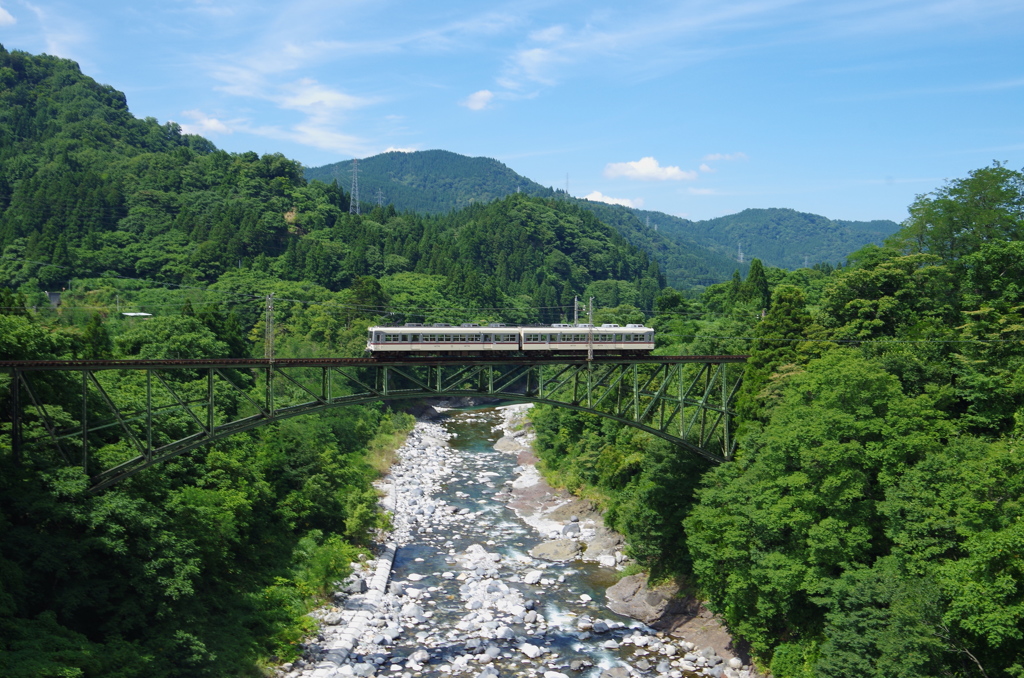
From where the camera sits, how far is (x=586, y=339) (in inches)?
1395

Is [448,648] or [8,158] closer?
[448,648]

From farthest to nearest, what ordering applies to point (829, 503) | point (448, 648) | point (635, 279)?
1. point (635, 279)
2. point (448, 648)
3. point (829, 503)

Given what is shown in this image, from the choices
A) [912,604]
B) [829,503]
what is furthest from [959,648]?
[829,503]

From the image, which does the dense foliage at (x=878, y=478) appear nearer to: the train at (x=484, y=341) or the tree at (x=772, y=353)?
the tree at (x=772, y=353)

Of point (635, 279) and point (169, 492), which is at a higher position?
point (635, 279)

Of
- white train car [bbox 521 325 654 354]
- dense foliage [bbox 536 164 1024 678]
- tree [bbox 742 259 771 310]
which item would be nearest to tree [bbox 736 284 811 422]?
dense foliage [bbox 536 164 1024 678]

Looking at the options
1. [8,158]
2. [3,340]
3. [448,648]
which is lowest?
[448,648]

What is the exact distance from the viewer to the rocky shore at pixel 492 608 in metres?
28.0

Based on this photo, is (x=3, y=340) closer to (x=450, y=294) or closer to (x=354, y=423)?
(x=354, y=423)

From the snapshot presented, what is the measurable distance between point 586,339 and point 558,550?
11.1m

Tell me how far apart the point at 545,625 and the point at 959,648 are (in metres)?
15.0

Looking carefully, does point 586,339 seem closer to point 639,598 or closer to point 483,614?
point 639,598

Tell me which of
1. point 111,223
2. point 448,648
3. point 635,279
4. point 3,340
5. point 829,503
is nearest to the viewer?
point 829,503

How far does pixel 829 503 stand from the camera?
81.4 feet
